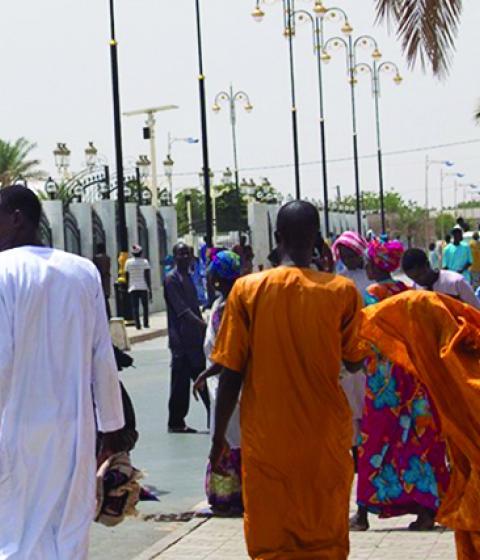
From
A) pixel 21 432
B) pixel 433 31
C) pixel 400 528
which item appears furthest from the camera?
pixel 433 31

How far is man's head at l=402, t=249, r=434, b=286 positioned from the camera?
9.13m

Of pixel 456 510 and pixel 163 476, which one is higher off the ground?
pixel 456 510

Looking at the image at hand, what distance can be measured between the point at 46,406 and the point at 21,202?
2.55 ft

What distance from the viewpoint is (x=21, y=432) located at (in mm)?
5332

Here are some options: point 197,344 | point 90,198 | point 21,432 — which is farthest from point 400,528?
point 90,198

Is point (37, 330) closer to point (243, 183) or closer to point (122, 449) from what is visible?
point (122, 449)

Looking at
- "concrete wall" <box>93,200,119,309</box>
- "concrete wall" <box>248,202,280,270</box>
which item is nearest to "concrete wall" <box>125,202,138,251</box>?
"concrete wall" <box>93,200,119,309</box>

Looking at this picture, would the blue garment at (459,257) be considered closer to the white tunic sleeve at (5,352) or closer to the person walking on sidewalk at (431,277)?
the person walking on sidewalk at (431,277)

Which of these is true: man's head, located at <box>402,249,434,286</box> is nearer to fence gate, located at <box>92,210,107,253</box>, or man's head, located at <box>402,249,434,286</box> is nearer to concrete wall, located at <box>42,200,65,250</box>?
concrete wall, located at <box>42,200,65,250</box>

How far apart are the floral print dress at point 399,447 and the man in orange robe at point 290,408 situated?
2541mm

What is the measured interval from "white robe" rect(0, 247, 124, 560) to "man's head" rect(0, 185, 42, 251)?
0.13 metres

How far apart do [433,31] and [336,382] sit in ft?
29.6

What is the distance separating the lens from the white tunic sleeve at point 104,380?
5555 millimetres

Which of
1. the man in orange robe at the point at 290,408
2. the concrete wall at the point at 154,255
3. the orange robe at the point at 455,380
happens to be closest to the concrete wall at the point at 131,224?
the concrete wall at the point at 154,255
